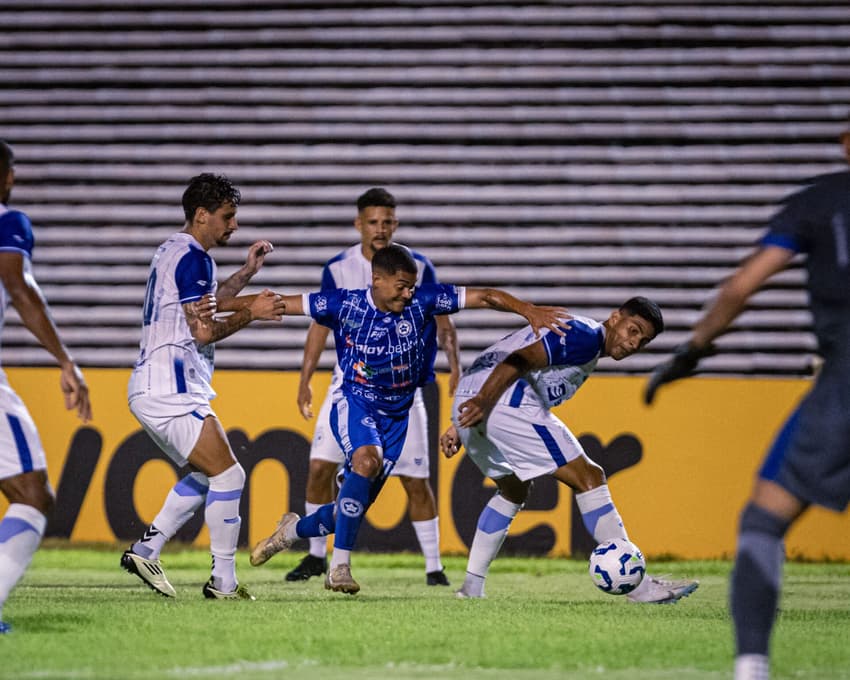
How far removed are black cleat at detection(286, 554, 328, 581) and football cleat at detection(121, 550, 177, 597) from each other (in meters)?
1.40

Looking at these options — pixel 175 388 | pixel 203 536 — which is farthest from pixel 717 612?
pixel 203 536

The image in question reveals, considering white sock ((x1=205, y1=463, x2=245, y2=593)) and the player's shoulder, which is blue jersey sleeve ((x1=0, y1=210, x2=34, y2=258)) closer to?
the player's shoulder

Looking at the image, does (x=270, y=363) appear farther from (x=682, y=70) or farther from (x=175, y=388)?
(x=175, y=388)

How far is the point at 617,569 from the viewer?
6.05 meters

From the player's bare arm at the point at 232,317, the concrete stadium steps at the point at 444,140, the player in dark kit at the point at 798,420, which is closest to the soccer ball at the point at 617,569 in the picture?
the player's bare arm at the point at 232,317

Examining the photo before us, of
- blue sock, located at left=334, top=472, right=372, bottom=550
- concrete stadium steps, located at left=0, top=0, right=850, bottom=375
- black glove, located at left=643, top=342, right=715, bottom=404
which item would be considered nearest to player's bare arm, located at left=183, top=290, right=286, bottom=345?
blue sock, located at left=334, top=472, right=372, bottom=550

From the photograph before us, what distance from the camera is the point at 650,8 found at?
1225cm

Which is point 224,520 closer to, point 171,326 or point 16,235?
point 171,326

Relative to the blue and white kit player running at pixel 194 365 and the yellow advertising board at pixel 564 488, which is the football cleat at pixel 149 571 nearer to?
the blue and white kit player running at pixel 194 365

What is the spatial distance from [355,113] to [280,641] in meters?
8.10

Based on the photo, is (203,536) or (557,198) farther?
(557,198)

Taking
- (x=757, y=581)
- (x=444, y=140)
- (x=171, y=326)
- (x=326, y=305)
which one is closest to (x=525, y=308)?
(x=326, y=305)

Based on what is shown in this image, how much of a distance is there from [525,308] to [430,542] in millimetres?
1954

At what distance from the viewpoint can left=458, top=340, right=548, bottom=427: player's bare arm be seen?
6145mm
